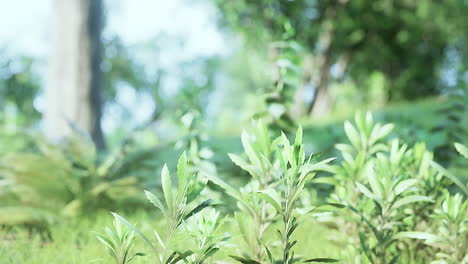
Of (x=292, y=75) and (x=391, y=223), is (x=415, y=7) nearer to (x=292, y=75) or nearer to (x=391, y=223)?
(x=292, y=75)

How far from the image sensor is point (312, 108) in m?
14.7

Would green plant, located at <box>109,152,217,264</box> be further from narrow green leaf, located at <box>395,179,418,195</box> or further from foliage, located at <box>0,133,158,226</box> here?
foliage, located at <box>0,133,158,226</box>

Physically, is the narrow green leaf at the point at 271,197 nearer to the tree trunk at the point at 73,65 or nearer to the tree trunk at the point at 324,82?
the tree trunk at the point at 73,65

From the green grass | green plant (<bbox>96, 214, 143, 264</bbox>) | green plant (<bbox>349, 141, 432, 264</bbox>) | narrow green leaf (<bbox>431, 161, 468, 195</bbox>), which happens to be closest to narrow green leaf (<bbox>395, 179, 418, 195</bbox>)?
green plant (<bbox>349, 141, 432, 264</bbox>)

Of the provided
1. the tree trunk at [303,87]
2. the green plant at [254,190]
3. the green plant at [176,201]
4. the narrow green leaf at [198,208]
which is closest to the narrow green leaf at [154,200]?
the green plant at [176,201]

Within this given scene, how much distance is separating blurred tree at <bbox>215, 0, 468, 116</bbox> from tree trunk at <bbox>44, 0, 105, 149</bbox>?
5.25 m

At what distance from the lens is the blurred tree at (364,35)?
12.0m

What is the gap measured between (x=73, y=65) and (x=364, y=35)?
40.4 feet

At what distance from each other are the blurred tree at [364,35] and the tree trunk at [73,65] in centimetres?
525

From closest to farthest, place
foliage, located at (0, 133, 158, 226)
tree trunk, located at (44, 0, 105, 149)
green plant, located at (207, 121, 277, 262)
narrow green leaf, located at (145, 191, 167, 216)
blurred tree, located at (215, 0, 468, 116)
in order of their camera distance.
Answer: narrow green leaf, located at (145, 191, 167, 216), green plant, located at (207, 121, 277, 262), foliage, located at (0, 133, 158, 226), tree trunk, located at (44, 0, 105, 149), blurred tree, located at (215, 0, 468, 116)

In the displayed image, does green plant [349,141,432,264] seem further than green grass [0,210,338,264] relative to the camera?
No

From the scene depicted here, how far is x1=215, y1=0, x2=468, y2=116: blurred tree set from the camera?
472 inches

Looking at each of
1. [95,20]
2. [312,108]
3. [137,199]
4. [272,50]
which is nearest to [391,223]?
[137,199]

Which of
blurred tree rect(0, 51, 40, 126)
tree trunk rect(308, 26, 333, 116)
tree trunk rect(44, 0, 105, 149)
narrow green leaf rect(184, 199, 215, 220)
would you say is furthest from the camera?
blurred tree rect(0, 51, 40, 126)
